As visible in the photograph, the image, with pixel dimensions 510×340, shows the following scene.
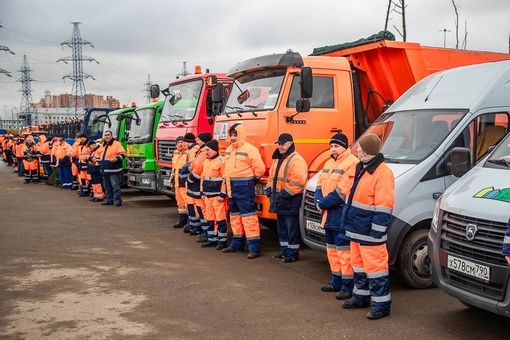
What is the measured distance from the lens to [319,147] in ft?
25.4

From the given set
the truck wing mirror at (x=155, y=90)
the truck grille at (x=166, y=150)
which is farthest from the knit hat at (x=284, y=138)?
the truck wing mirror at (x=155, y=90)

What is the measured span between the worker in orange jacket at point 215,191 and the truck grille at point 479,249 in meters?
3.99

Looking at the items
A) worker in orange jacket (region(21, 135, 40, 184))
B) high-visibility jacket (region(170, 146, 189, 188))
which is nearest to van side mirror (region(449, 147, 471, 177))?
high-visibility jacket (region(170, 146, 189, 188))

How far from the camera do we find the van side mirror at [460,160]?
5.41 meters

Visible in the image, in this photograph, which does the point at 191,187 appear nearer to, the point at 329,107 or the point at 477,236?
the point at 329,107

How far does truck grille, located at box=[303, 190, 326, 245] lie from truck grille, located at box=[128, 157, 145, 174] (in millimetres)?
7400

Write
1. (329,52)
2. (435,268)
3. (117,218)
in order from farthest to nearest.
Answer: (117,218)
(329,52)
(435,268)

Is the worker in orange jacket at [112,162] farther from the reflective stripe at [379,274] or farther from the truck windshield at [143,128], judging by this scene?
the reflective stripe at [379,274]

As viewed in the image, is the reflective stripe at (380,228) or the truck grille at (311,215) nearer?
the reflective stripe at (380,228)

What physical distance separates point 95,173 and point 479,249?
37.8 ft

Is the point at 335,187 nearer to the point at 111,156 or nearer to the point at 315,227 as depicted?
the point at 315,227

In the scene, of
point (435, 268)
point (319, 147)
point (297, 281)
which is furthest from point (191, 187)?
point (435, 268)

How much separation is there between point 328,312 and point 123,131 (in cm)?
1150

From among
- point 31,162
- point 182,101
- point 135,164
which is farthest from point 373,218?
point 31,162
